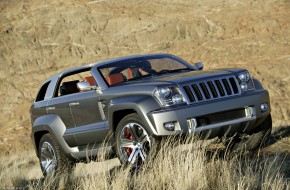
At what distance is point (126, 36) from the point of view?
35.3 m

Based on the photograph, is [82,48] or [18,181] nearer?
[18,181]

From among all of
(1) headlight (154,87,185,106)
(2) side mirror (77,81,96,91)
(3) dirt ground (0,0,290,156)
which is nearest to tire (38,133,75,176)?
(2) side mirror (77,81,96,91)

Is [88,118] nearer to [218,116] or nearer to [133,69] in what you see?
[133,69]

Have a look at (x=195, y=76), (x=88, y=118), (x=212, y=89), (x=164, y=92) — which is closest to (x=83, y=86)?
(x=88, y=118)

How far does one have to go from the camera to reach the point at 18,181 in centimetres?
938

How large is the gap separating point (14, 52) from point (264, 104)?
92.5 feet

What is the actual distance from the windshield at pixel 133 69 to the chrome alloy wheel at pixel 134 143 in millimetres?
1104

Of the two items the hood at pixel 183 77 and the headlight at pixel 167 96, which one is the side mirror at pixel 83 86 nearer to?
the hood at pixel 183 77

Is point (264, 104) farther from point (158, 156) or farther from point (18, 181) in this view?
point (18, 181)

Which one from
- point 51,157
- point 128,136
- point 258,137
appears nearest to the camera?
point 128,136

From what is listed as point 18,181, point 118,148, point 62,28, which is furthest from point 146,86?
point 62,28

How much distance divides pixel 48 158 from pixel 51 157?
0.11 metres

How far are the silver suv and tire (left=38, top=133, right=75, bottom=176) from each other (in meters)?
0.02

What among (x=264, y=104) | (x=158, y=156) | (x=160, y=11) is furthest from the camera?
(x=160, y=11)
